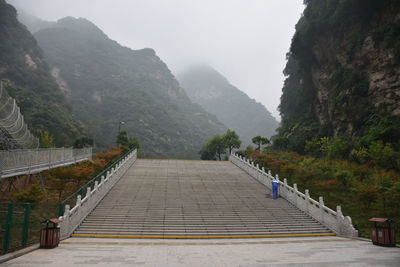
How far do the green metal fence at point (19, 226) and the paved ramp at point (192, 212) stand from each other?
1.67m

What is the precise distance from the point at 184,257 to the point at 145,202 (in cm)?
704

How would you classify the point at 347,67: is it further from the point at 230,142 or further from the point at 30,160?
the point at 30,160

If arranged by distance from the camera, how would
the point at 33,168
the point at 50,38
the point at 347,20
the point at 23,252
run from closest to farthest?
the point at 23,252 → the point at 33,168 → the point at 347,20 → the point at 50,38

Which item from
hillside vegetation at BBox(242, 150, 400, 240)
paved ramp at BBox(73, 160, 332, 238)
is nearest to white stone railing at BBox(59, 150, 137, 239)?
paved ramp at BBox(73, 160, 332, 238)

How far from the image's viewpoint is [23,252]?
7.89 meters

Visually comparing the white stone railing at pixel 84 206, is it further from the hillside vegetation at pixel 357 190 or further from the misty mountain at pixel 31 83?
the misty mountain at pixel 31 83

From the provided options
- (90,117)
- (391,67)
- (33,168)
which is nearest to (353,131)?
(391,67)

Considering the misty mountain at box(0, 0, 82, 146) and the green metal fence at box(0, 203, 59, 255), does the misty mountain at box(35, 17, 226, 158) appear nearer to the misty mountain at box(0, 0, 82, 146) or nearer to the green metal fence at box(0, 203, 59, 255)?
the misty mountain at box(0, 0, 82, 146)

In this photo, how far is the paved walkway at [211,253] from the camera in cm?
746

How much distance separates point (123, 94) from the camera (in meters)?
109

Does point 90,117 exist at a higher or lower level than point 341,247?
higher

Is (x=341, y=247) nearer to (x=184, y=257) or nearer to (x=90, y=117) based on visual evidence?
(x=184, y=257)

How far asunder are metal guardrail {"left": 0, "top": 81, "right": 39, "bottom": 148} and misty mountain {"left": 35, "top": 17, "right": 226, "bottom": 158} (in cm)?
5388

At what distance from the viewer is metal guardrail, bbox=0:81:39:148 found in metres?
13.7
